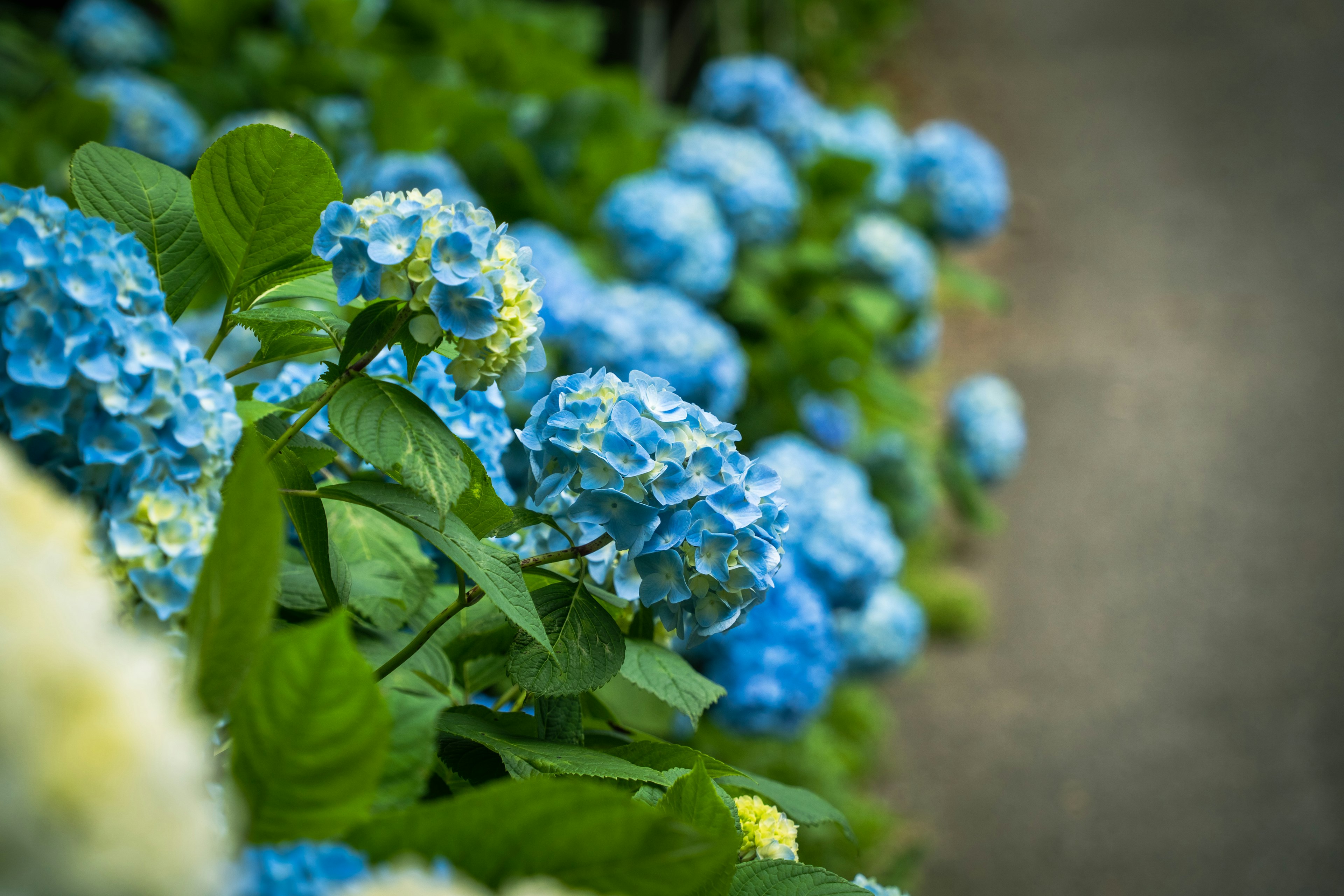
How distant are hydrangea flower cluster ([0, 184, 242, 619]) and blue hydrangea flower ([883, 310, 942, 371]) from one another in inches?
79.1

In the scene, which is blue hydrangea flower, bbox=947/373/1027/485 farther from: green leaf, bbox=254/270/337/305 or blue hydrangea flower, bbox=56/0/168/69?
green leaf, bbox=254/270/337/305

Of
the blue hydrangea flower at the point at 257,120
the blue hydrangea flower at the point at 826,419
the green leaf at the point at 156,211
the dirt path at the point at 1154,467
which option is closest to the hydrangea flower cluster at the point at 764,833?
the green leaf at the point at 156,211

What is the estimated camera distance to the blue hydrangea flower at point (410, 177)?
166 centimetres

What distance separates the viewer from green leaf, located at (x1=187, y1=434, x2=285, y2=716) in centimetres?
29

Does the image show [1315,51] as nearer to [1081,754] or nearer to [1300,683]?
[1300,683]

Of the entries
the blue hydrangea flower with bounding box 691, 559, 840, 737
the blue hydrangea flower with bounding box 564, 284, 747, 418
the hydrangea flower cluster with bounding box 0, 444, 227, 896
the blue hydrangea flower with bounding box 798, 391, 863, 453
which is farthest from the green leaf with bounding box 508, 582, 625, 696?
the blue hydrangea flower with bounding box 798, 391, 863, 453

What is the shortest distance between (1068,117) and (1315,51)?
1.30 metres

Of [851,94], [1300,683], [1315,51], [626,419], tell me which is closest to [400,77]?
[626,419]

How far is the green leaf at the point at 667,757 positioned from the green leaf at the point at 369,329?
215mm

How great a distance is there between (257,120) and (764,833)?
156 centimetres

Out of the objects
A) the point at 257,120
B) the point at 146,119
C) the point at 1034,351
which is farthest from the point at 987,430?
the point at 146,119

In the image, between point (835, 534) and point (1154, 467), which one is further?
point (1154, 467)

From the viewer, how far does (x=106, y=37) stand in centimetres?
204

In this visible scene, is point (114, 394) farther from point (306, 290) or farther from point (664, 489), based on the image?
point (664, 489)
